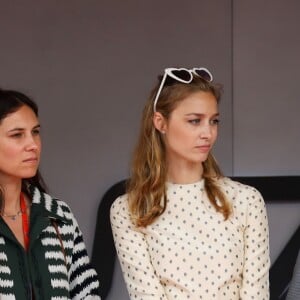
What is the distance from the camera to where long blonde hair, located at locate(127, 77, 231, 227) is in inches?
115

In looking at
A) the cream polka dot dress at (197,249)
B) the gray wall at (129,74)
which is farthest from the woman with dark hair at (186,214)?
the gray wall at (129,74)

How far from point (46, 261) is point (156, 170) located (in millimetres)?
538

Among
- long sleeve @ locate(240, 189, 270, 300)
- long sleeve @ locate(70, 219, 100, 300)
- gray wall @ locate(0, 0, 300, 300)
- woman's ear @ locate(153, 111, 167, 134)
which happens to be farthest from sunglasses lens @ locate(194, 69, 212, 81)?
gray wall @ locate(0, 0, 300, 300)

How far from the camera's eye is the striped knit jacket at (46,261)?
2.57 meters

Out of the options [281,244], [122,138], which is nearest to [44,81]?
[122,138]

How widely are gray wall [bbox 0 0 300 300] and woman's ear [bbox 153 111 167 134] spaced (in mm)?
1663

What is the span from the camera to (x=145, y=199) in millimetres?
2945

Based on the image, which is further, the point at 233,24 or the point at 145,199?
the point at 233,24

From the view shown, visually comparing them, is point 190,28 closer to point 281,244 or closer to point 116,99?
point 116,99

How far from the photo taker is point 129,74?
4.65 m

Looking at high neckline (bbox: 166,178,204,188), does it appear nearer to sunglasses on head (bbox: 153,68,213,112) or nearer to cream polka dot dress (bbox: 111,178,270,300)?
cream polka dot dress (bbox: 111,178,270,300)

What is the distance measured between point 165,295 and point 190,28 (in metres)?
2.18

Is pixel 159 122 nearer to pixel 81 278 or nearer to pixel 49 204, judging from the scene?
pixel 49 204

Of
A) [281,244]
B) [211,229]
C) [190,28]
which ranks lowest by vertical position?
[281,244]
